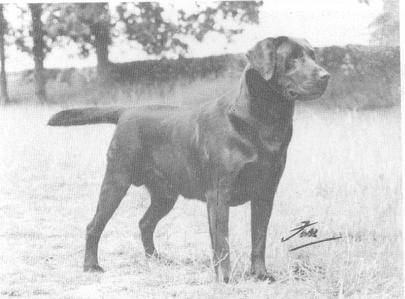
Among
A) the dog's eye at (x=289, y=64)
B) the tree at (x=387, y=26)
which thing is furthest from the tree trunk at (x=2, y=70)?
the tree at (x=387, y=26)

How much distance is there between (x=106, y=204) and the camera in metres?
2.81

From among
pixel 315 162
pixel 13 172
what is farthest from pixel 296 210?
pixel 13 172

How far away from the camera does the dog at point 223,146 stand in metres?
2.40

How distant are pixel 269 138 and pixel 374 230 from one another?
105 cm

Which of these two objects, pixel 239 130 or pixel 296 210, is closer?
pixel 239 130

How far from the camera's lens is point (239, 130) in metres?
2.42

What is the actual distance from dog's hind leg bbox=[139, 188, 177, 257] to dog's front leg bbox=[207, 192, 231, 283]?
0.48 m

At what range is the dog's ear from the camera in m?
2.36

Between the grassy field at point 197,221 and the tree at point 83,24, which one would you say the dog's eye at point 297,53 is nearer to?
the grassy field at point 197,221

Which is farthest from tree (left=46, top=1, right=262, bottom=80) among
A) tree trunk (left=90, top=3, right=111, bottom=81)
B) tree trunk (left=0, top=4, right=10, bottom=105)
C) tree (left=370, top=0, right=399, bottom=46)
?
tree (left=370, top=0, right=399, bottom=46)

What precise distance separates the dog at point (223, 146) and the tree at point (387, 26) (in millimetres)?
939

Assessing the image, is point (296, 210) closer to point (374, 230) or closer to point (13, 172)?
point (374, 230)
